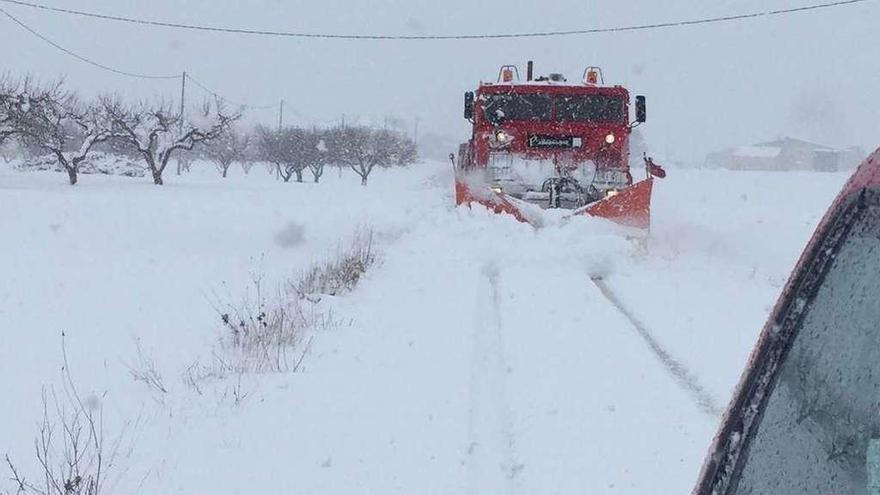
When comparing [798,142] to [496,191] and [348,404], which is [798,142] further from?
[348,404]

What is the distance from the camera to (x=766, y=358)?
4.63 feet

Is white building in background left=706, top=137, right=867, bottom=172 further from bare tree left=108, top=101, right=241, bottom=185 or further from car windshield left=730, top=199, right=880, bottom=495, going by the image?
car windshield left=730, top=199, right=880, bottom=495

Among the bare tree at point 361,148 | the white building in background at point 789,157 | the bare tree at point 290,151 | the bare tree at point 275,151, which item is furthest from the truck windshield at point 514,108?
the white building in background at point 789,157

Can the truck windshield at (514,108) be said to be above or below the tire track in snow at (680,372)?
above

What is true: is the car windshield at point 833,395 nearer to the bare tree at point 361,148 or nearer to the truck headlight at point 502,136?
the truck headlight at point 502,136

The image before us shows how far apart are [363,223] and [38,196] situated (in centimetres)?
934

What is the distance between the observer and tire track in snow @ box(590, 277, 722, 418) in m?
5.14

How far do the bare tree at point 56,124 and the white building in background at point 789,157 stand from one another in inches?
2885

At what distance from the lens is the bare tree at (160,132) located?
117 feet

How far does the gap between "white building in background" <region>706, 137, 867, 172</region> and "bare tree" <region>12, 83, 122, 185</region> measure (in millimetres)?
73272

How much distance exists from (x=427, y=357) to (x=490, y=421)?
152cm

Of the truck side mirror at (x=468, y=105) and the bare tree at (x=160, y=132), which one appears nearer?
the truck side mirror at (x=468, y=105)

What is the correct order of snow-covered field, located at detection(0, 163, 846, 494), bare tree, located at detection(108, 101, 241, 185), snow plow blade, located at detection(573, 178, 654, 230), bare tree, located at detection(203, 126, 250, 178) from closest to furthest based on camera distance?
snow-covered field, located at detection(0, 163, 846, 494) < snow plow blade, located at detection(573, 178, 654, 230) < bare tree, located at detection(108, 101, 241, 185) < bare tree, located at detection(203, 126, 250, 178)

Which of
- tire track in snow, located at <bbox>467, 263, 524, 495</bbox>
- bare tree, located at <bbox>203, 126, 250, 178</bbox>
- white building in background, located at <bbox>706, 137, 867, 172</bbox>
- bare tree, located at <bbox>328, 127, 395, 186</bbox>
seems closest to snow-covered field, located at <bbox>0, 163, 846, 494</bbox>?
tire track in snow, located at <bbox>467, 263, 524, 495</bbox>
